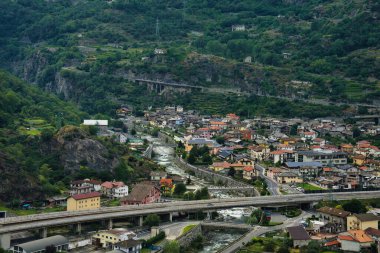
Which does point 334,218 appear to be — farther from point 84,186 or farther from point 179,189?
point 84,186

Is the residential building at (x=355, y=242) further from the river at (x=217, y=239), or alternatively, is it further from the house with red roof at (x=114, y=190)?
the house with red roof at (x=114, y=190)

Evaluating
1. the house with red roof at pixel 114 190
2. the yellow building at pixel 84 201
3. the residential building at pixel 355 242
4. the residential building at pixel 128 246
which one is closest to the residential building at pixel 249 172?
the house with red roof at pixel 114 190

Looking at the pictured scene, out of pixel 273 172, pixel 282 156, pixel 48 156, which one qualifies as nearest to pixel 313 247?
pixel 273 172

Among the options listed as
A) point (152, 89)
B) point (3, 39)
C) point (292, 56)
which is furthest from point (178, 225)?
point (3, 39)

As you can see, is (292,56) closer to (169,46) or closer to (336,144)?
(169,46)

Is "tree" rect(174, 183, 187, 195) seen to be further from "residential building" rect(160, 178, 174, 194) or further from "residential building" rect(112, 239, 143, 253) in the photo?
"residential building" rect(112, 239, 143, 253)

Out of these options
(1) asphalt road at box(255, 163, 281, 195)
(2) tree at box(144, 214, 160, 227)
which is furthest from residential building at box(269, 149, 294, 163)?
(2) tree at box(144, 214, 160, 227)
